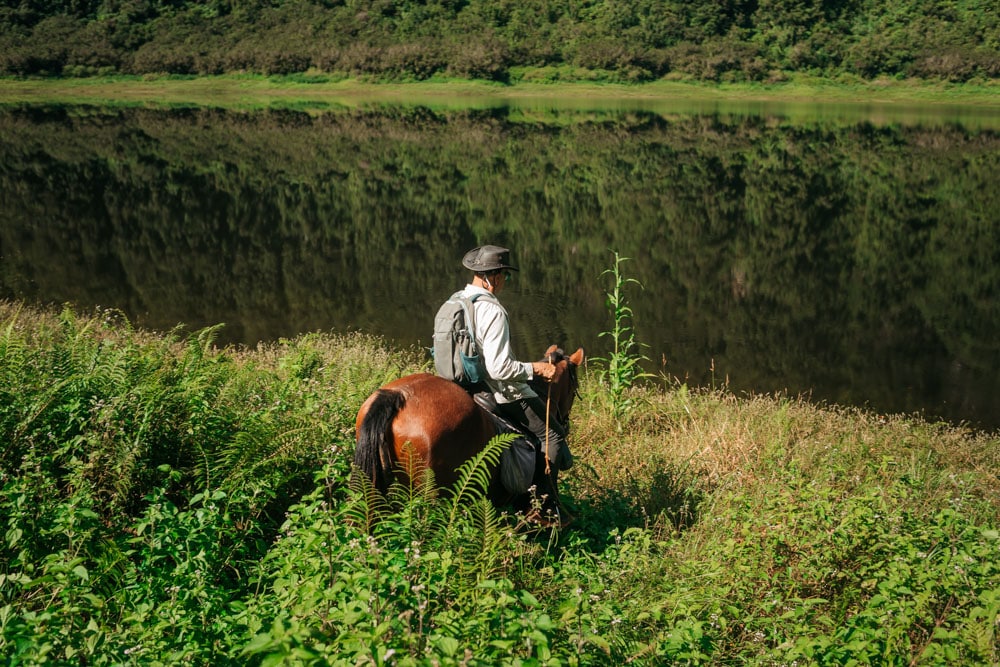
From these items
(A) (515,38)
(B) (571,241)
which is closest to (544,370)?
(B) (571,241)

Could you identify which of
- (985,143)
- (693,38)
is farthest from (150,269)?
(693,38)

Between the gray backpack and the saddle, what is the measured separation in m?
0.29

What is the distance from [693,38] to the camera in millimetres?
90875

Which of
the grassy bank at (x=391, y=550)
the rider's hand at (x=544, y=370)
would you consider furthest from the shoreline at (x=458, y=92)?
the rider's hand at (x=544, y=370)

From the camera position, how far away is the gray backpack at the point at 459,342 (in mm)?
5336

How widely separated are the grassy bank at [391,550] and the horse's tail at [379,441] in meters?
0.18

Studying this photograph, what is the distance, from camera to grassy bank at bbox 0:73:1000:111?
7344 cm

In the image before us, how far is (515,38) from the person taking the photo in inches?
3583

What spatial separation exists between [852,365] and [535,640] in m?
12.3

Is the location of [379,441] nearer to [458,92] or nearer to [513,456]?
[513,456]

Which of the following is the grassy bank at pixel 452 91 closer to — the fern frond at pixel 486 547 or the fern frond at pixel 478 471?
the fern frond at pixel 478 471

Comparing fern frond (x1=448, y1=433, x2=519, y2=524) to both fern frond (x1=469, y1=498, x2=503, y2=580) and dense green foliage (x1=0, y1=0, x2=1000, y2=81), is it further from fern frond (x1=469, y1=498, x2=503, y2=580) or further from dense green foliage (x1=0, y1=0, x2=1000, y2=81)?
dense green foliage (x1=0, y1=0, x2=1000, y2=81)

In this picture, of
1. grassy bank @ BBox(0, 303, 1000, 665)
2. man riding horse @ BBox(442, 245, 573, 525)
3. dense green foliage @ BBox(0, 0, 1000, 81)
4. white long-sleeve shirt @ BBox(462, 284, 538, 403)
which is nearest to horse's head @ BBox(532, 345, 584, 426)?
man riding horse @ BBox(442, 245, 573, 525)

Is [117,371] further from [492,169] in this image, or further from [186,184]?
[492,169]
